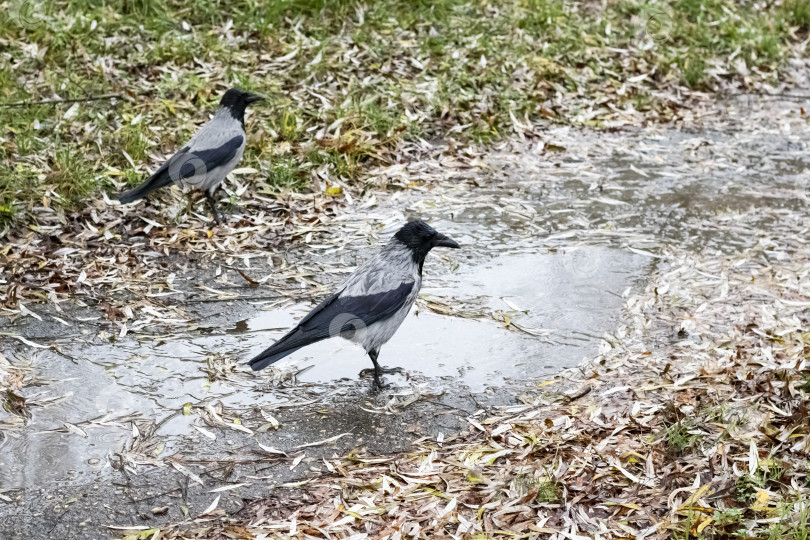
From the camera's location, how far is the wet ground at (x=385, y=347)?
4.71m

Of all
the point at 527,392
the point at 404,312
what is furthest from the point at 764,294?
the point at 404,312

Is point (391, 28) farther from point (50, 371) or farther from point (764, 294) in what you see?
point (50, 371)

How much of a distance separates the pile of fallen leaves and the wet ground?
0.21 meters

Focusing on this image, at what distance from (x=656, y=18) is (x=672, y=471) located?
911cm

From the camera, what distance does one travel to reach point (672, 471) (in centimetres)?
464

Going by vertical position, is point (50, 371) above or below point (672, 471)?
above

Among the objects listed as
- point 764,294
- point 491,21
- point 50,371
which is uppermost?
point 491,21

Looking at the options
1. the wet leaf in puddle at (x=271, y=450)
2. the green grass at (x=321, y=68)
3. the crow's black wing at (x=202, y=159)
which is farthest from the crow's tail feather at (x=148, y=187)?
the wet leaf in puddle at (x=271, y=450)

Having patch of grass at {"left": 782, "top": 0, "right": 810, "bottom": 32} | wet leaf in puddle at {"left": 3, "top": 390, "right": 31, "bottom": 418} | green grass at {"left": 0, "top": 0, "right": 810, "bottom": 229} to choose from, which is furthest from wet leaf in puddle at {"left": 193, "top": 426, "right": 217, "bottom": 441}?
patch of grass at {"left": 782, "top": 0, "right": 810, "bottom": 32}

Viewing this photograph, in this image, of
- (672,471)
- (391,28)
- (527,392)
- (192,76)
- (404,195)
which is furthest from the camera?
(391,28)

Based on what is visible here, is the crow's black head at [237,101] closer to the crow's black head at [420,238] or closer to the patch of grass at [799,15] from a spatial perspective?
the crow's black head at [420,238]

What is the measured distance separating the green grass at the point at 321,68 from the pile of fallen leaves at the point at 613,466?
4087mm

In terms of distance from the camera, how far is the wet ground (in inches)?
186

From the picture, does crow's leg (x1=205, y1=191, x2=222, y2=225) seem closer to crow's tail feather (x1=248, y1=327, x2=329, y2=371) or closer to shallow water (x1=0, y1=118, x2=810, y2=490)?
shallow water (x1=0, y1=118, x2=810, y2=490)
